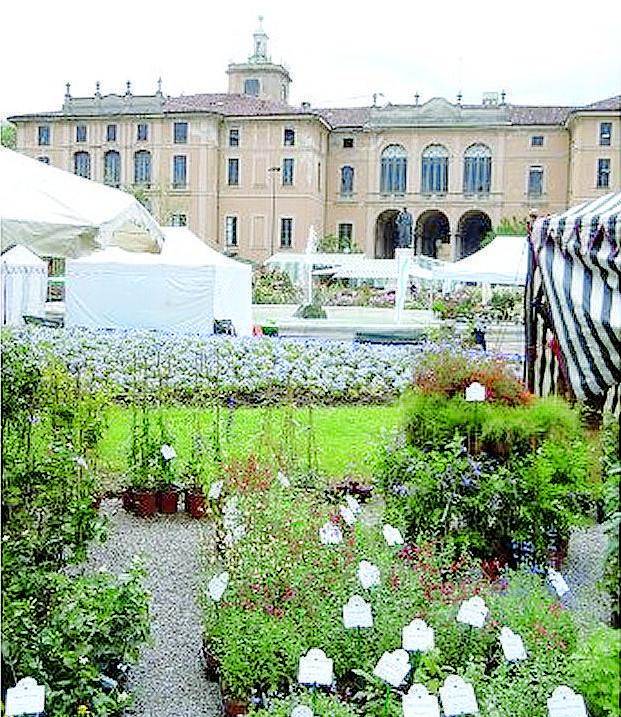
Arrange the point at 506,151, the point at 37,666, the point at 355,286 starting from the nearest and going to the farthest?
1. the point at 37,666
2. the point at 355,286
3. the point at 506,151

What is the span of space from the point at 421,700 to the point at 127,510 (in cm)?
490

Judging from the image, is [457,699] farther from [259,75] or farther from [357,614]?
[259,75]

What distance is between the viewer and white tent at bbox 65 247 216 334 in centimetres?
1912

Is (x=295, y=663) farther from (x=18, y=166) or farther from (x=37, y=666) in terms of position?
(x=18, y=166)

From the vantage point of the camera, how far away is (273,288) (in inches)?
1628

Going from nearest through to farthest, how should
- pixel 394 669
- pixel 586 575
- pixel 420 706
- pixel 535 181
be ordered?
pixel 420 706 < pixel 394 669 < pixel 586 575 < pixel 535 181

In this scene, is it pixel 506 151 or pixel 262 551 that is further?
pixel 506 151

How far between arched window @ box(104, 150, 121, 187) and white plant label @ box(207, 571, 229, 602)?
51017 mm

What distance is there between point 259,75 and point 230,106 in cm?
1226

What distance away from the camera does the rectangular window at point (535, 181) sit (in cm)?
5359

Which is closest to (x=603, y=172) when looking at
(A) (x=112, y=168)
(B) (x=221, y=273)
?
(A) (x=112, y=168)

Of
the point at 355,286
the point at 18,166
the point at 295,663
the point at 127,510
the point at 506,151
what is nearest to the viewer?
the point at 295,663

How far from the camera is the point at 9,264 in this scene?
859 inches

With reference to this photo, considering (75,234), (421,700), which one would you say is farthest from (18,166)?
(421,700)
